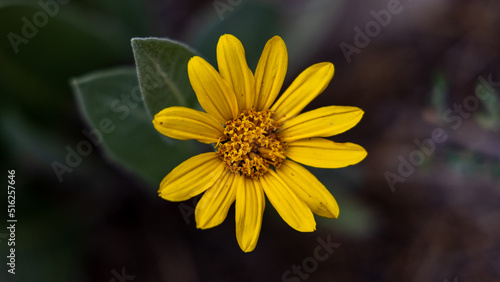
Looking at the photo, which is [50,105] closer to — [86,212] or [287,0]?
[86,212]

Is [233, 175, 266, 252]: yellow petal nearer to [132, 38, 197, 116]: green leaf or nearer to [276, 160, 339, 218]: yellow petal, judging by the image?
[276, 160, 339, 218]: yellow petal

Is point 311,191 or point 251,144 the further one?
point 251,144

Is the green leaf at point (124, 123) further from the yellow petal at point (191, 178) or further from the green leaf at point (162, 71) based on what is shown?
the yellow petal at point (191, 178)

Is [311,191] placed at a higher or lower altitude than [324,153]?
lower

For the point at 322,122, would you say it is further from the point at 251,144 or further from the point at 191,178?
the point at 191,178

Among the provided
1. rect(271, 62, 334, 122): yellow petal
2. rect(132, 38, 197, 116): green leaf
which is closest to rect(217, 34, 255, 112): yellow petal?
rect(271, 62, 334, 122): yellow petal

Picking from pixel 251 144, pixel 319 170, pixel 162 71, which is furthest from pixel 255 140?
pixel 319 170

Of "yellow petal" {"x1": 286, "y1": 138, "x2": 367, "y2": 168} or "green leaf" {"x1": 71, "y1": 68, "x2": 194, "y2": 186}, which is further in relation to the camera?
"green leaf" {"x1": 71, "y1": 68, "x2": 194, "y2": 186}
